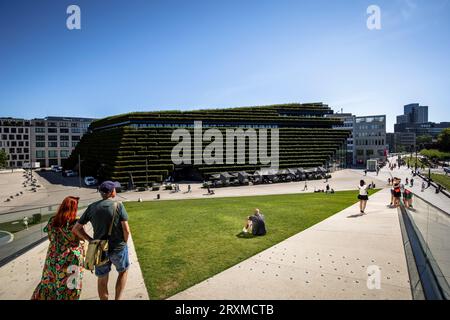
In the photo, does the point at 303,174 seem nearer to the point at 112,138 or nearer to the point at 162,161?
the point at 162,161

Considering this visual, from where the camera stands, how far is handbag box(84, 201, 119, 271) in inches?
193

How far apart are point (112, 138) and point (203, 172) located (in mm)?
18978

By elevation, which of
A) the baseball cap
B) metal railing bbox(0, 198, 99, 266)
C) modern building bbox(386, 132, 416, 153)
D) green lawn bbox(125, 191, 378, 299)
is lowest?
green lawn bbox(125, 191, 378, 299)

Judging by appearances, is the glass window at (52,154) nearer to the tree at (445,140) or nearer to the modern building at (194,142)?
the modern building at (194,142)

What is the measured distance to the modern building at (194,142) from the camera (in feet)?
145

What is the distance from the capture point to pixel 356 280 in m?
6.57

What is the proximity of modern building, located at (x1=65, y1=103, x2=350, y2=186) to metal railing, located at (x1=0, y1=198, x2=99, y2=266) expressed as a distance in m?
29.8

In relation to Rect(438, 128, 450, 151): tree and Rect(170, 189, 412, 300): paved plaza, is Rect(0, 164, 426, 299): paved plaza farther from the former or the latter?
Rect(438, 128, 450, 151): tree

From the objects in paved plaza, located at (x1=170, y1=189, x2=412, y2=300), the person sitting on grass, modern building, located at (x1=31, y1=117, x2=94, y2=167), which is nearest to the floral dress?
paved plaza, located at (x1=170, y1=189, x2=412, y2=300)

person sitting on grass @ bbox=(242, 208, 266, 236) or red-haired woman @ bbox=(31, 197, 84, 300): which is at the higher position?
red-haired woman @ bbox=(31, 197, 84, 300)

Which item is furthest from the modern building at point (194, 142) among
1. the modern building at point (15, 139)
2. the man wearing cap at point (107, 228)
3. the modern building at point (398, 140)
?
the modern building at point (398, 140)
